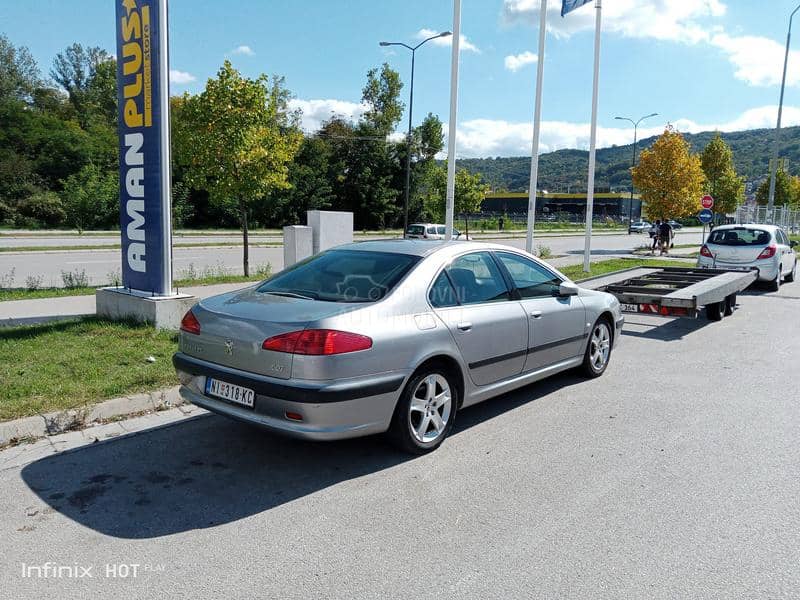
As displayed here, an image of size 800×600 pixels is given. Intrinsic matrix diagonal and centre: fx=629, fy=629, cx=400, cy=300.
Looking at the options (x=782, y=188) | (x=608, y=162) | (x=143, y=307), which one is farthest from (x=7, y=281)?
(x=608, y=162)

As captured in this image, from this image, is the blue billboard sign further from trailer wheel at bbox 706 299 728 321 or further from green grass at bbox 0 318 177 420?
trailer wheel at bbox 706 299 728 321

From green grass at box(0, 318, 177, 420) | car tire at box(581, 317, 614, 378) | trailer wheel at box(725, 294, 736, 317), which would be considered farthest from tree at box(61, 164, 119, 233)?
car tire at box(581, 317, 614, 378)

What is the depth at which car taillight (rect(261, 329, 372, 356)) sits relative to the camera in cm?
392

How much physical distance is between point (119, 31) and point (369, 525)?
742 cm

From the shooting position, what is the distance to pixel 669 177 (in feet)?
97.6

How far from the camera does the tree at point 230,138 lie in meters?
13.3

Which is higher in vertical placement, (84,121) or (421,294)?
(84,121)

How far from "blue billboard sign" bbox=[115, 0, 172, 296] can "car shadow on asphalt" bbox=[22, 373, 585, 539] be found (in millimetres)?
3418

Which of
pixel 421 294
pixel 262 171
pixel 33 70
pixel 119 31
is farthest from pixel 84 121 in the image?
pixel 421 294

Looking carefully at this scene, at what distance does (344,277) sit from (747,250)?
13.2 meters

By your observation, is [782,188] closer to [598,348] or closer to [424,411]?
[598,348]

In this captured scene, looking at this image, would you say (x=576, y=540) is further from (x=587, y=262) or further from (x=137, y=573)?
(x=587, y=262)

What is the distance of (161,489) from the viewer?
396cm

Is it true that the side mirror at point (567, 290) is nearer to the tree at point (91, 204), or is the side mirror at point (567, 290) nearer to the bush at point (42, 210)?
the tree at point (91, 204)
